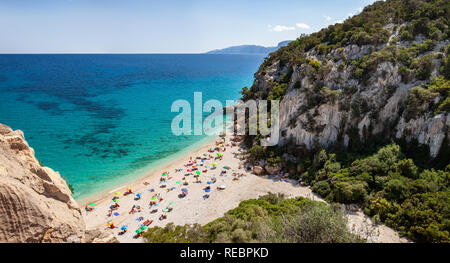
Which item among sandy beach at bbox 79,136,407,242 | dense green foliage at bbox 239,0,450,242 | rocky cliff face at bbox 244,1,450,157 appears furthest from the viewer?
rocky cliff face at bbox 244,1,450,157

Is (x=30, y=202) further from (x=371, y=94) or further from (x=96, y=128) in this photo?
(x=96, y=128)

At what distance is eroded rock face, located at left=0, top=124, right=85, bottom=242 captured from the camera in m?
8.75

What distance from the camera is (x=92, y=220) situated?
21.7 meters

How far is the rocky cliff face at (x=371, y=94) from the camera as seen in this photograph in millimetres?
21750

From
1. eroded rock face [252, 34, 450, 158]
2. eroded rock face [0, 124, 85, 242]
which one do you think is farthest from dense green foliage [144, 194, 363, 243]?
eroded rock face [252, 34, 450, 158]

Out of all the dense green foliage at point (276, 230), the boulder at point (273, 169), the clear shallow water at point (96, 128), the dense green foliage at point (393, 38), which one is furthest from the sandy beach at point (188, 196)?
the dense green foliage at point (393, 38)

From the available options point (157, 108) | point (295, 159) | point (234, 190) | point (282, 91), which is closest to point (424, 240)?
point (295, 159)

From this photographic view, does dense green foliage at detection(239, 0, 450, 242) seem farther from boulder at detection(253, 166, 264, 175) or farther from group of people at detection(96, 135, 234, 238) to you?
group of people at detection(96, 135, 234, 238)

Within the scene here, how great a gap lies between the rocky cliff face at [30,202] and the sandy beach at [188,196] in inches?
308

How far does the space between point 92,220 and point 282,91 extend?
29.3 m

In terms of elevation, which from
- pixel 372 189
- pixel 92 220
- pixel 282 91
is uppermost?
pixel 282 91

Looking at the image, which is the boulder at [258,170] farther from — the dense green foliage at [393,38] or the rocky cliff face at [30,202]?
the rocky cliff face at [30,202]
